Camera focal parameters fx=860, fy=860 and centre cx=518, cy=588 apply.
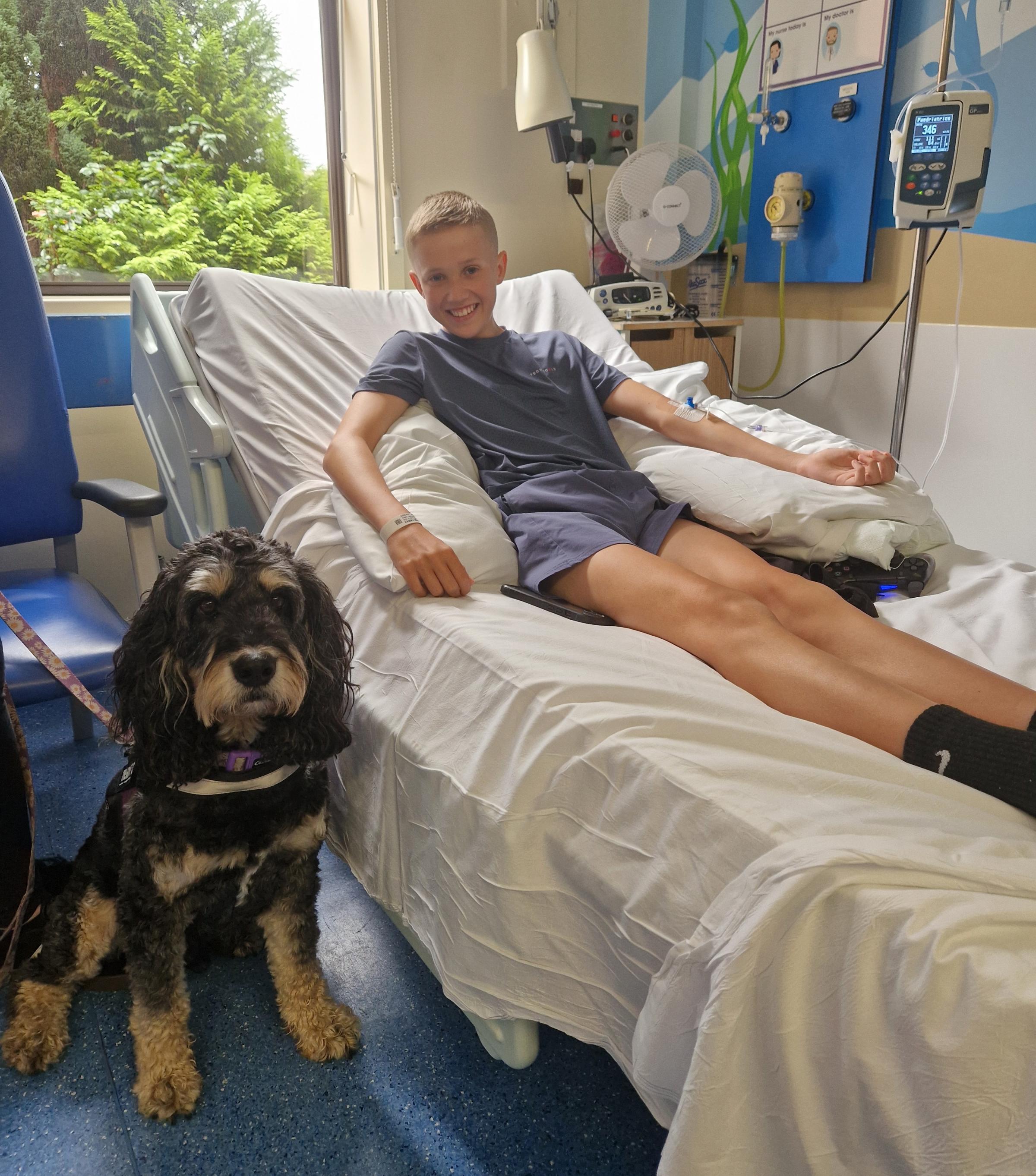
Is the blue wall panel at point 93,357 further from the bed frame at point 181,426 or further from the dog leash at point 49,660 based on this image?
the dog leash at point 49,660

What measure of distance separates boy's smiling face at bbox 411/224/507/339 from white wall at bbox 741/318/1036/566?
165cm

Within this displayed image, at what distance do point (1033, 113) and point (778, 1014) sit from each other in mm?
2701

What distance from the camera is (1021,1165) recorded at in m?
0.63

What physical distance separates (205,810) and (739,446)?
132 cm

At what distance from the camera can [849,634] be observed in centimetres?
129

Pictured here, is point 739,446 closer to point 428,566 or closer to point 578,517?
point 578,517

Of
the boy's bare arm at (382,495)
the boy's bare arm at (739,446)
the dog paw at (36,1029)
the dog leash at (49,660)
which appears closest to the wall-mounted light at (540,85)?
the boy's bare arm at (739,446)

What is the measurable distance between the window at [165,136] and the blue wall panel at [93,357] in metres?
0.55

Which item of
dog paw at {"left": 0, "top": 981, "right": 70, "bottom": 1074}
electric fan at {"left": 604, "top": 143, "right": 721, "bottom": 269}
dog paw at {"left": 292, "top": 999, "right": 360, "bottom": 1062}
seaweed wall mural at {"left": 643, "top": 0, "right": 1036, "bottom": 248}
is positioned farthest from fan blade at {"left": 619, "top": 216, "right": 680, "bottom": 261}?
dog paw at {"left": 0, "top": 981, "right": 70, "bottom": 1074}

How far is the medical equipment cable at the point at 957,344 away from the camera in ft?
8.82

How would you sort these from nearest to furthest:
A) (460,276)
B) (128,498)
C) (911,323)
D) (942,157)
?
(128,498)
(460,276)
(942,157)
(911,323)

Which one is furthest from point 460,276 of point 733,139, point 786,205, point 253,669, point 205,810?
point 733,139

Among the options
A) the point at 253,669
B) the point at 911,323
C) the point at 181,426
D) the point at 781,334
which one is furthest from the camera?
the point at 781,334

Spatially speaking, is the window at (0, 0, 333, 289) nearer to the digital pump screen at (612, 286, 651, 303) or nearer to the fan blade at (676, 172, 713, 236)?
the digital pump screen at (612, 286, 651, 303)
